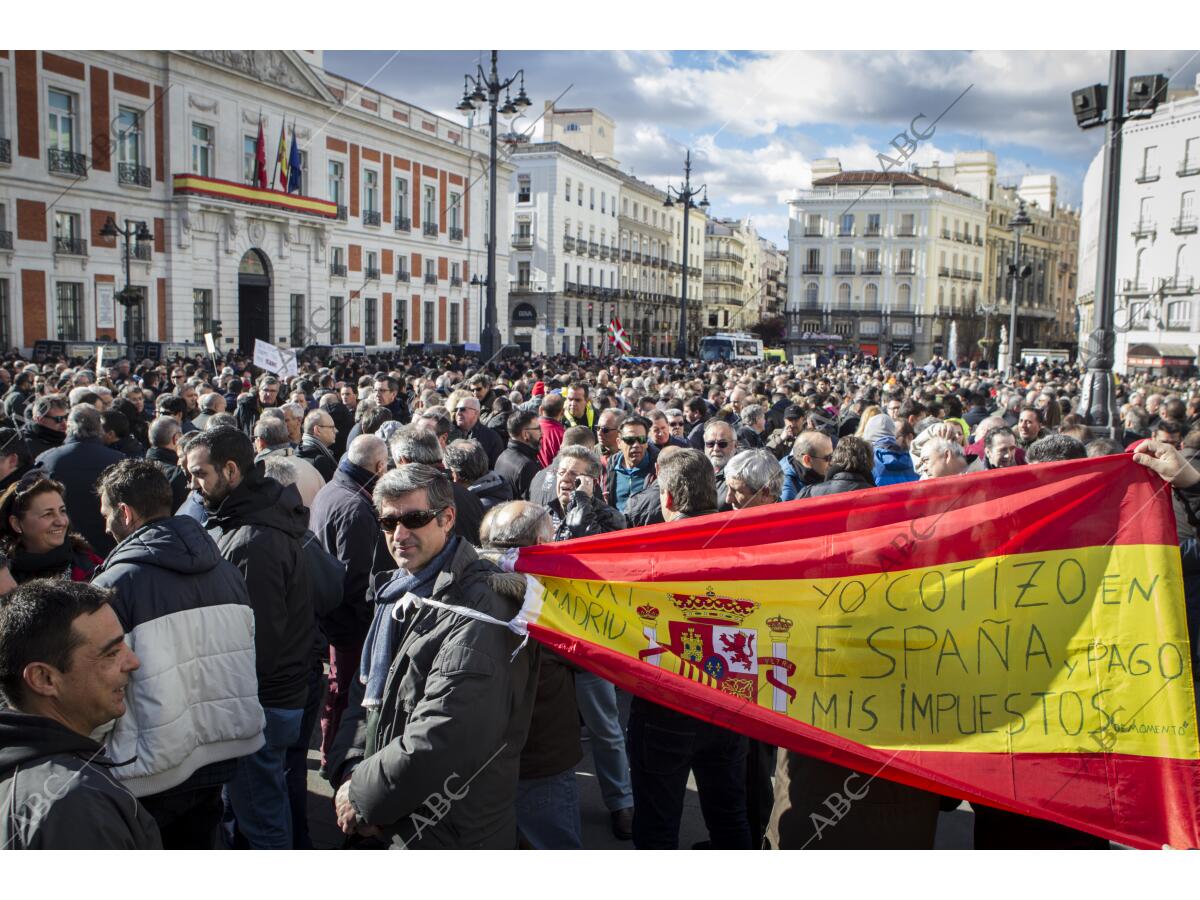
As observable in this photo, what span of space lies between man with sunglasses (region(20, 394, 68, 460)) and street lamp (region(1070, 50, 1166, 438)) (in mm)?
8218

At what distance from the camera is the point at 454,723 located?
2625mm

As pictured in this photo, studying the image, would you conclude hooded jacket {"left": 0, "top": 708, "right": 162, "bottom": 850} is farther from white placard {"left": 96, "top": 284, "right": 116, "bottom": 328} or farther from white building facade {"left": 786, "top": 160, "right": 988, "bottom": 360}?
white placard {"left": 96, "top": 284, "right": 116, "bottom": 328}

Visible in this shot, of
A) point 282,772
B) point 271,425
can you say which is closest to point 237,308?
point 271,425

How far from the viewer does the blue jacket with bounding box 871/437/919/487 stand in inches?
246

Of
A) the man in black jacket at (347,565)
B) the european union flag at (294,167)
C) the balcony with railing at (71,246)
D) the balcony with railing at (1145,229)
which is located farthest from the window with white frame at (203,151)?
the balcony with railing at (1145,229)

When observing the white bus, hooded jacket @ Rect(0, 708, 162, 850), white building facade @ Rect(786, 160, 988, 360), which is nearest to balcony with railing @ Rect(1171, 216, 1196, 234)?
white building facade @ Rect(786, 160, 988, 360)

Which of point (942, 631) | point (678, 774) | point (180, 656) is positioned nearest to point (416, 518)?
point (180, 656)

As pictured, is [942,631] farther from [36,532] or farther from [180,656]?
[36,532]

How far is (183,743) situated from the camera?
3.05m

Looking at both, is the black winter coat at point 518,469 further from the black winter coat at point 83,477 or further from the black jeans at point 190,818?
the black jeans at point 190,818

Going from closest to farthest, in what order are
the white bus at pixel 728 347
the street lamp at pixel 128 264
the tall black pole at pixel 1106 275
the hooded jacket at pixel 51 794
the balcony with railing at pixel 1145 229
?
the hooded jacket at pixel 51 794
the tall black pole at pixel 1106 275
the street lamp at pixel 128 264
the balcony with railing at pixel 1145 229
the white bus at pixel 728 347

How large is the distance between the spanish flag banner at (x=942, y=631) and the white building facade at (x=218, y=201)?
27.0 meters

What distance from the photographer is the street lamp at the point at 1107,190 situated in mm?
8288

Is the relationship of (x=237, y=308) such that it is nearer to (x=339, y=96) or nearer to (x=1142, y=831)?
(x=339, y=96)
